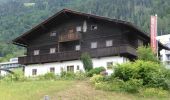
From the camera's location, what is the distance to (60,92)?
Answer: 25266 millimetres

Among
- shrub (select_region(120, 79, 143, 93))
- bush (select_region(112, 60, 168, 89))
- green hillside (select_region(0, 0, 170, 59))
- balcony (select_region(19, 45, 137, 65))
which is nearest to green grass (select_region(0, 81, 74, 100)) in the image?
shrub (select_region(120, 79, 143, 93))

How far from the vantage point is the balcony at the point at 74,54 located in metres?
47.2

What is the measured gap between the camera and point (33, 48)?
56500mm


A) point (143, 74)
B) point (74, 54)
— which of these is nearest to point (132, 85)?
point (143, 74)

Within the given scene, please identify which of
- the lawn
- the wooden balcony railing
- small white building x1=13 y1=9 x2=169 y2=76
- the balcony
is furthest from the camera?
the wooden balcony railing

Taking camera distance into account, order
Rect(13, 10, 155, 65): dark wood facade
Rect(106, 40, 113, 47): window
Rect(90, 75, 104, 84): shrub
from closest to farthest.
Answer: Rect(90, 75, 104, 84): shrub < Rect(13, 10, 155, 65): dark wood facade < Rect(106, 40, 113, 47): window

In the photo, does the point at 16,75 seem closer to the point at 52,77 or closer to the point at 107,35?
the point at 52,77

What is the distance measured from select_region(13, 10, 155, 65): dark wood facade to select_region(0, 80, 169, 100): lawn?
63.5 ft

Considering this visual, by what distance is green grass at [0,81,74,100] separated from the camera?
24.6 meters

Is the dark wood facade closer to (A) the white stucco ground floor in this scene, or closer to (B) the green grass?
(A) the white stucco ground floor

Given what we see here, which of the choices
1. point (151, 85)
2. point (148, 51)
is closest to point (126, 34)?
point (148, 51)

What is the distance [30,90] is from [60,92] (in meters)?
2.55

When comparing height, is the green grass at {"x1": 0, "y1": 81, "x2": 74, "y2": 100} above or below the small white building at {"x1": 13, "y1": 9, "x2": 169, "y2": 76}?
below

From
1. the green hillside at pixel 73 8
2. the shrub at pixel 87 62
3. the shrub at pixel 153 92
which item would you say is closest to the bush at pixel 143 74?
the shrub at pixel 153 92
